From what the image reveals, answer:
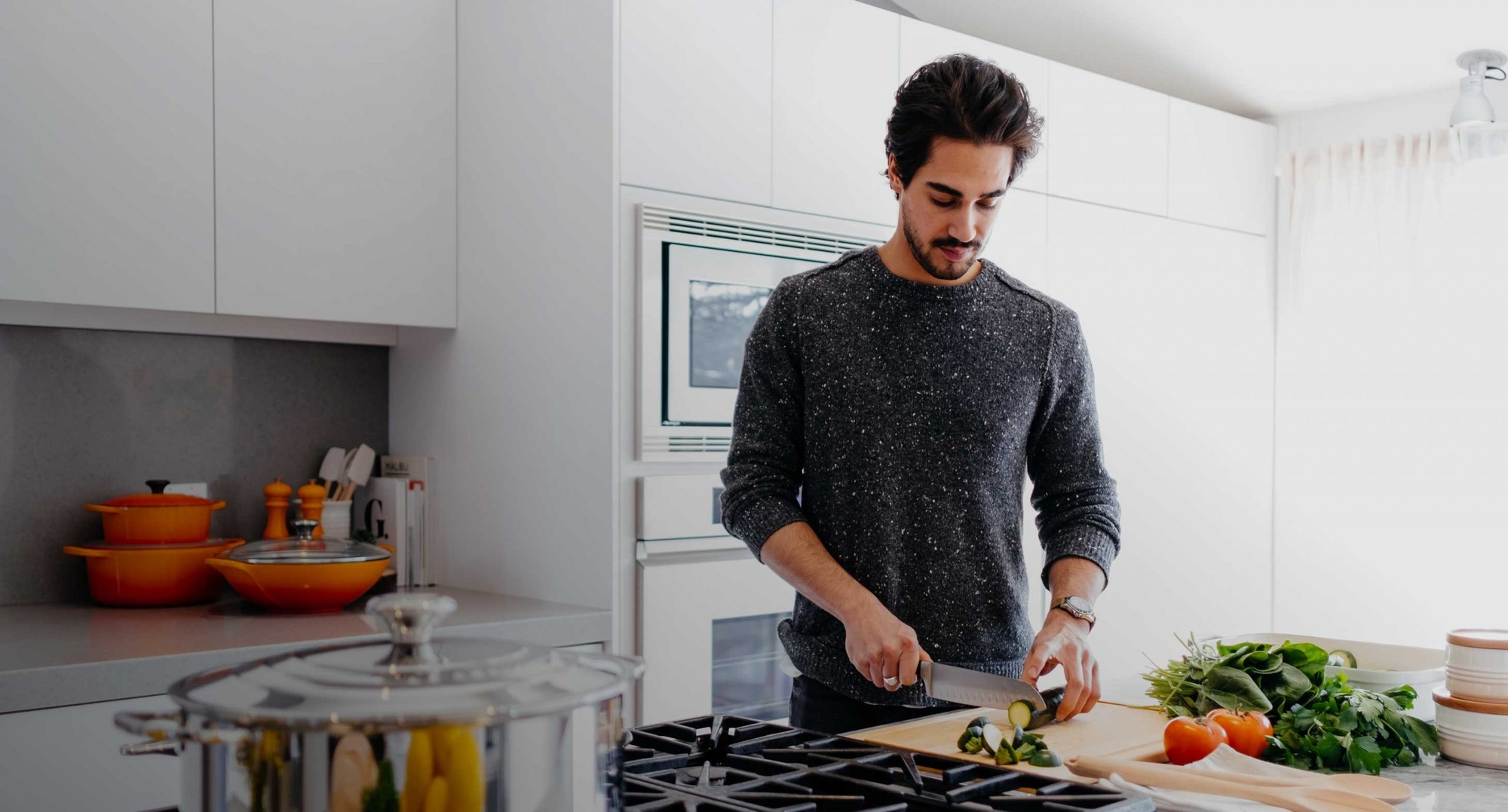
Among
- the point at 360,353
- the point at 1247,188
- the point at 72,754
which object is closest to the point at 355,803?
the point at 72,754

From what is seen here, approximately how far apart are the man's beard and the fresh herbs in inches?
22.4

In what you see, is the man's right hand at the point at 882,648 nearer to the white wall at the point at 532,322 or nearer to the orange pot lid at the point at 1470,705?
the orange pot lid at the point at 1470,705

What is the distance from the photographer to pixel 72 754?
1846 mm

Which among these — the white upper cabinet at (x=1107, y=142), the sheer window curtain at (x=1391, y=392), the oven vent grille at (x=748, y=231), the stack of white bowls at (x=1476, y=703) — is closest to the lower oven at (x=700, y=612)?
the oven vent grille at (x=748, y=231)

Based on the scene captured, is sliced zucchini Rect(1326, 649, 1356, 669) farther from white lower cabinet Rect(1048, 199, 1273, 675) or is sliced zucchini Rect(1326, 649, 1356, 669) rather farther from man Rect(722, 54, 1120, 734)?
white lower cabinet Rect(1048, 199, 1273, 675)

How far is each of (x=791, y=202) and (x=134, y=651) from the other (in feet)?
4.99

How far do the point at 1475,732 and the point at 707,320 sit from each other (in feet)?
5.10

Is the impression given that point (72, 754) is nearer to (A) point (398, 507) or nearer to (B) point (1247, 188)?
(A) point (398, 507)

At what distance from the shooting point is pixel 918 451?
64.6 inches

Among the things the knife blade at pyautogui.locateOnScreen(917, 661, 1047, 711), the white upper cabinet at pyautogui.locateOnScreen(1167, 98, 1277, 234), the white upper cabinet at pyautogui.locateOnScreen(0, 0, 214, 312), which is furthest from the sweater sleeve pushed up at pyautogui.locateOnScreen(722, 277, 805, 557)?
the white upper cabinet at pyautogui.locateOnScreen(1167, 98, 1277, 234)

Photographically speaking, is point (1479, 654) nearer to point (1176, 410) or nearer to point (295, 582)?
point (295, 582)

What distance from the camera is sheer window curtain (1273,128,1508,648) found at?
12.4 ft

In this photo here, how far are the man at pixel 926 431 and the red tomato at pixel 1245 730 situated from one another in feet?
0.78

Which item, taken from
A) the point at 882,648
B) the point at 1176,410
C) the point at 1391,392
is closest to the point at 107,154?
the point at 882,648
